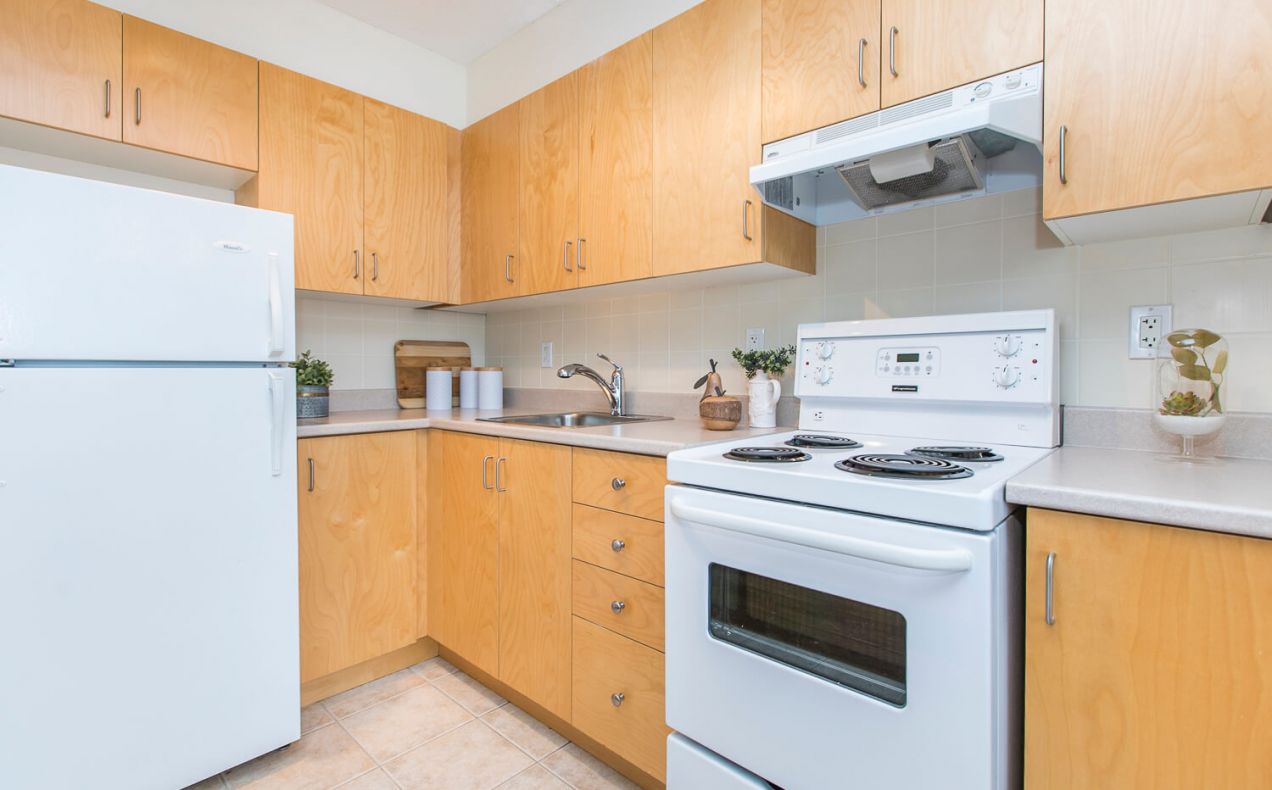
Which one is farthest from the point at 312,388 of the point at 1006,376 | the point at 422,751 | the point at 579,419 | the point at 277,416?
the point at 1006,376

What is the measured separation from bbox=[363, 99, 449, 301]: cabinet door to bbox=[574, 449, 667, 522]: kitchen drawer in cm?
128

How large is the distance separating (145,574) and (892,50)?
2.17 m

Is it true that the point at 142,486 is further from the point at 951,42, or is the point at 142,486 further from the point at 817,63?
the point at 951,42

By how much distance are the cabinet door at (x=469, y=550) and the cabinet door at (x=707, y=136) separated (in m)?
0.88

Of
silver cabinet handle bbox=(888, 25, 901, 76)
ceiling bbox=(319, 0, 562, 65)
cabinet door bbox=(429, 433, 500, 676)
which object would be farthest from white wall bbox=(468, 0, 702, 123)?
cabinet door bbox=(429, 433, 500, 676)

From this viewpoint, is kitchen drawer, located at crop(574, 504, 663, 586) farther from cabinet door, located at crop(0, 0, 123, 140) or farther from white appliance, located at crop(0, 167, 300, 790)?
cabinet door, located at crop(0, 0, 123, 140)

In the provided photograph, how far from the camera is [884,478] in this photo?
105 centimetres

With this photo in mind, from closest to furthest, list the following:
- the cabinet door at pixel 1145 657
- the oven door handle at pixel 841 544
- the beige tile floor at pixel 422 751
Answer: the cabinet door at pixel 1145 657, the oven door handle at pixel 841 544, the beige tile floor at pixel 422 751

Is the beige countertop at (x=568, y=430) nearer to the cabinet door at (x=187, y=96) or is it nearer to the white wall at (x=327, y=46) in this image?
the cabinet door at (x=187, y=96)

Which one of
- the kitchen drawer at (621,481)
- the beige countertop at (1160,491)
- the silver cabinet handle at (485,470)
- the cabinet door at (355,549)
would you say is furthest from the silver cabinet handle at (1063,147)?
the cabinet door at (355,549)

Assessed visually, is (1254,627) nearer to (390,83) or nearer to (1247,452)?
(1247,452)

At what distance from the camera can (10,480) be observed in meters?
1.31

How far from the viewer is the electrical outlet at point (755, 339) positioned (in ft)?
6.49

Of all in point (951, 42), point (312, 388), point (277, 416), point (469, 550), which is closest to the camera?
point (951, 42)
